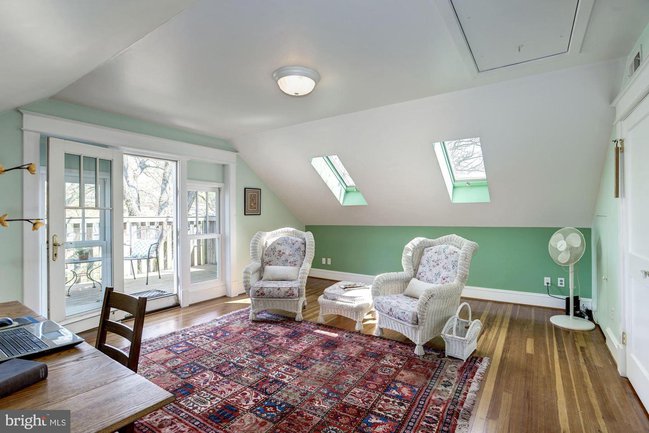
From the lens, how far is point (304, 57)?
A: 2.32 metres

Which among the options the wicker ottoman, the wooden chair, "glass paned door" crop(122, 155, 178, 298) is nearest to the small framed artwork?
"glass paned door" crop(122, 155, 178, 298)

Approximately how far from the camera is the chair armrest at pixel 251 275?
3.71 metres

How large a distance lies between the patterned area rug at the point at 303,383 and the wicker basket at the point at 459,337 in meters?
0.08

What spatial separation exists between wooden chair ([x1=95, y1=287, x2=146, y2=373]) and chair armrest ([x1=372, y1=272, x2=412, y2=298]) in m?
2.21

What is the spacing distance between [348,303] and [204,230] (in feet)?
8.25

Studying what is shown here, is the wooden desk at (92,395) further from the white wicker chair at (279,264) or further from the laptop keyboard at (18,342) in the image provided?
the white wicker chair at (279,264)

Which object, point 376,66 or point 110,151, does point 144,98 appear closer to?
point 110,151

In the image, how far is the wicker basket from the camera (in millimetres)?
2646

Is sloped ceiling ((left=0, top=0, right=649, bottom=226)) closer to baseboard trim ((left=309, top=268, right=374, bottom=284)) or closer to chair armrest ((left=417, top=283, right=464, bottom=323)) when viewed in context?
baseboard trim ((left=309, top=268, right=374, bottom=284))

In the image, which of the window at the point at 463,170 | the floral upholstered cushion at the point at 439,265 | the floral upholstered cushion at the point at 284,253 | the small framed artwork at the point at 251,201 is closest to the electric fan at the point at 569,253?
the window at the point at 463,170

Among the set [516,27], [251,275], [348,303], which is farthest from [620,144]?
[251,275]

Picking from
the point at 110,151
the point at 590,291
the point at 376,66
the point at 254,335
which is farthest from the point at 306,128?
the point at 590,291

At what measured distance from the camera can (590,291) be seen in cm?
385

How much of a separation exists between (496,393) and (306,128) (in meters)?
3.32
